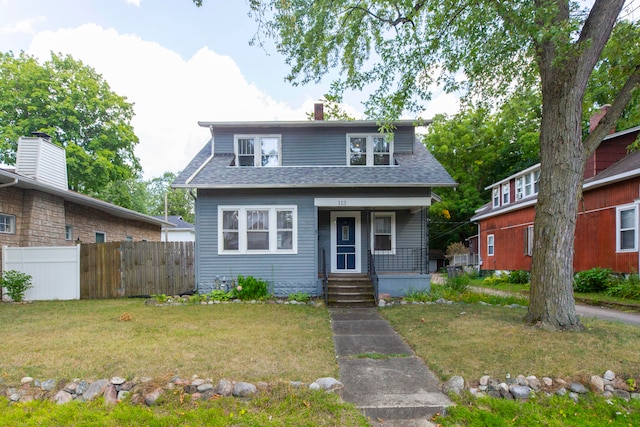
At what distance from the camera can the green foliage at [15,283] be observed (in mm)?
8773

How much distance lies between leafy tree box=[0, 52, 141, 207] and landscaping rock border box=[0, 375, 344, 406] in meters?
20.4

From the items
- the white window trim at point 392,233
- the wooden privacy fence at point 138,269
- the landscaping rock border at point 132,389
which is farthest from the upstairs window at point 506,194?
the landscaping rock border at point 132,389

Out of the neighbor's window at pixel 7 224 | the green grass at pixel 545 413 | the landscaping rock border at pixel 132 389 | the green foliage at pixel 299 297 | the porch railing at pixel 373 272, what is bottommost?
the green foliage at pixel 299 297

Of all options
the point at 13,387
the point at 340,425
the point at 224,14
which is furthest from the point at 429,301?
the point at 224,14

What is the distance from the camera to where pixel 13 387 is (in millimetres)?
3535

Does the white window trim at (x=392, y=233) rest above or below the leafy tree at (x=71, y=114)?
below

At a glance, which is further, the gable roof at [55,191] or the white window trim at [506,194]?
the white window trim at [506,194]

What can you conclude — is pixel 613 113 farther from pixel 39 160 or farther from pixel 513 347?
pixel 39 160

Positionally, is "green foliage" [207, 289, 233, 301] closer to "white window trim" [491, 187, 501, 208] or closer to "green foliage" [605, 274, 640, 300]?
"green foliage" [605, 274, 640, 300]

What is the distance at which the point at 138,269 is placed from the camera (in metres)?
9.76

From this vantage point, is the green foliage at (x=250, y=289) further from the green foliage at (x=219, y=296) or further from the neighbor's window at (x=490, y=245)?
the neighbor's window at (x=490, y=245)

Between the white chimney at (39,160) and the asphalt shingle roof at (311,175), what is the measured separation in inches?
201

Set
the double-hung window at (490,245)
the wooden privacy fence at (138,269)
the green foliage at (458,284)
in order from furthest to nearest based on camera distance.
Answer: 1. the double-hung window at (490,245)
2. the wooden privacy fence at (138,269)
3. the green foliage at (458,284)

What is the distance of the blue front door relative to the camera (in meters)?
10.4
